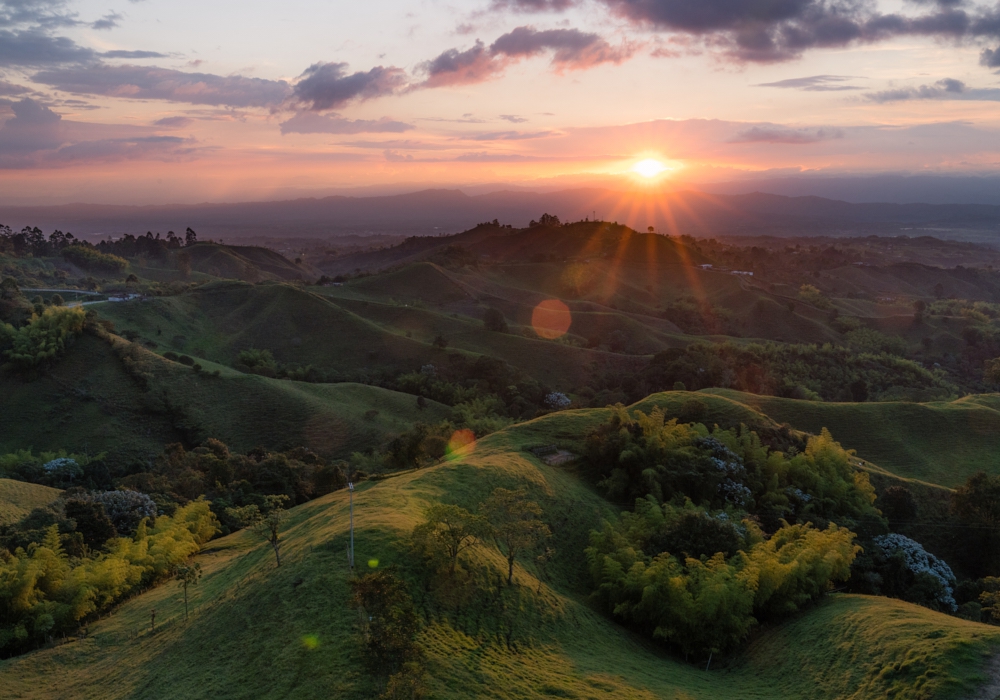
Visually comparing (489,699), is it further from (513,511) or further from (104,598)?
(104,598)

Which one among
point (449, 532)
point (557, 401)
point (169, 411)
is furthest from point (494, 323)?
point (449, 532)

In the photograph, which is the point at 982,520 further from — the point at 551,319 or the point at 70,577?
the point at 551,319

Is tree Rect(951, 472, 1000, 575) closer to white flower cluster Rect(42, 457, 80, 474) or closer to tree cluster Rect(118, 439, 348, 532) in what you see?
tree cluster Rect(118, 439, 348, 532)

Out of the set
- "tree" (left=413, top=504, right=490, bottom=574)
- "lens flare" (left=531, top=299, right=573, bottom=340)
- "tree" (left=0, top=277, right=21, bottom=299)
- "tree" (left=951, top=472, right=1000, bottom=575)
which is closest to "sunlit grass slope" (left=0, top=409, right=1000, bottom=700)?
"tree" (left=413, top=504, right=490, bottom=574)

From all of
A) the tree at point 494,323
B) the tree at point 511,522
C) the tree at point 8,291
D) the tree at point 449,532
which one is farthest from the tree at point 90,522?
the tree at point 494,323

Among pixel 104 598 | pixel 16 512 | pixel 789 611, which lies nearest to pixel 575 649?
pixel 789 611
